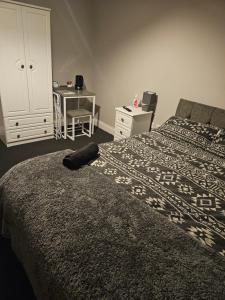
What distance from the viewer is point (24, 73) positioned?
9.95ft

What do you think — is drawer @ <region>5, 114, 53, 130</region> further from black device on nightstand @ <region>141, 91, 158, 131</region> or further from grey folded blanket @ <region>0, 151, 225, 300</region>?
grey folded blanket @ <region>0, 151, 225, 300</region>

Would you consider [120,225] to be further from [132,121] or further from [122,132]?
[122,132]

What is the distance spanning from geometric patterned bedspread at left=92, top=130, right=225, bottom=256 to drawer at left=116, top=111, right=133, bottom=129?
0.66m

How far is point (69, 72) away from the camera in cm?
393

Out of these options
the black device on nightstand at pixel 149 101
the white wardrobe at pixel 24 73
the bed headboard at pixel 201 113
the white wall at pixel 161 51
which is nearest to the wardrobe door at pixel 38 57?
the white wardrobe at pixel 24 73

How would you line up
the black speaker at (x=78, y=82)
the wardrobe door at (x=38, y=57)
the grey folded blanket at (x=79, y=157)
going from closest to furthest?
the grey folded blanket at (x=79, y=157)
the wardrobe door at (x=38, y=57)
the black speaker at (x=78, y=82)

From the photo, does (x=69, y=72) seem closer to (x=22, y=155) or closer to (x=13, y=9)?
(x=13, y=9)

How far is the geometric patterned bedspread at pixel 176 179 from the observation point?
4.08 feet

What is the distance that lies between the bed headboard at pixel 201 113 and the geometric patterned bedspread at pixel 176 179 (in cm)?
48

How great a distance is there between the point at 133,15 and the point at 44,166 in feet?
9.09

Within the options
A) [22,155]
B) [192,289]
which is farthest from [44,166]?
[22,155]

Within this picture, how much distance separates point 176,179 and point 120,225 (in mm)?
708

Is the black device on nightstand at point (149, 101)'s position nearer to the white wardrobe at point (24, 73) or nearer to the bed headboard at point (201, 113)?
the bed headboard at point (201, 113)

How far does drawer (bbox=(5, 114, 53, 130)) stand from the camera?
124 inches
